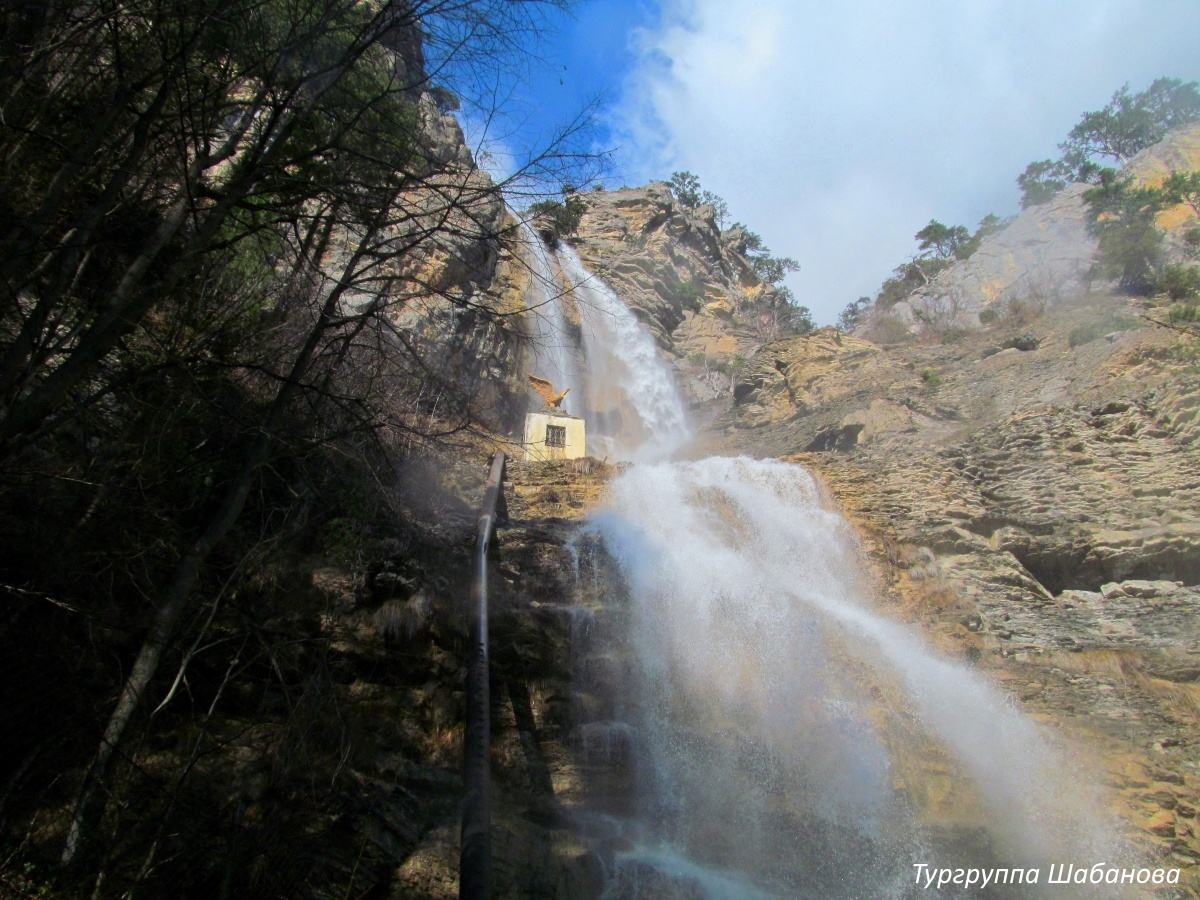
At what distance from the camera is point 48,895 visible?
120 inches

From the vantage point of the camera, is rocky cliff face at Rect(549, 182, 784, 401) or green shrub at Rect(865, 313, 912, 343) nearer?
green shrub at Rect(865, 313, 912, 343)

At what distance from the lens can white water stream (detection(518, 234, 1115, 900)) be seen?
6230mm

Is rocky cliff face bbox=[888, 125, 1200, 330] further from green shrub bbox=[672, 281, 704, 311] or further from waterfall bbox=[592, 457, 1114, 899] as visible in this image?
waterfall bbox=[592, 457, 1114, 899]

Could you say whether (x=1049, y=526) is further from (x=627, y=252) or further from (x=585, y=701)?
(x=627, y=252)

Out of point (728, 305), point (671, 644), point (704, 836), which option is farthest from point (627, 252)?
point (704, 836)

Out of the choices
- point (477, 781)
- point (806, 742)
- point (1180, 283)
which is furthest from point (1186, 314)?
point (477, 781)

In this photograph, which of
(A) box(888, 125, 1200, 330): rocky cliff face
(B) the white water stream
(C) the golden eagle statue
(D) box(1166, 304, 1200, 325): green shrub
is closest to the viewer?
(B) the white water stream

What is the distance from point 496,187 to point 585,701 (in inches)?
224

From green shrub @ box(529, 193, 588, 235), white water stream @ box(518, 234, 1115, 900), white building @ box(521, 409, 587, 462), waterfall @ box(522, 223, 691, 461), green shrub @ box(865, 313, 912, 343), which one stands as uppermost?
green shrub @ box(865, 313, 912, 343)

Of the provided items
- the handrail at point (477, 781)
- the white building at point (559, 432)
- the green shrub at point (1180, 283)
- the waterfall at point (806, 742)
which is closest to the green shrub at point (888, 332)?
the green shrub at point (1180, 283)

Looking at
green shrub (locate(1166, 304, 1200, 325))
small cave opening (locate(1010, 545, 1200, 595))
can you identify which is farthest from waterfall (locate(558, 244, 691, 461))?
green shrub (locate(1166, 304, 1200, 325))

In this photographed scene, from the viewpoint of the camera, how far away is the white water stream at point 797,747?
6.23m

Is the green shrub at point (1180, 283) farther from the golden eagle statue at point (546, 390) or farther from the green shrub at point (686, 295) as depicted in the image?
the green shrub at point (686, 295)

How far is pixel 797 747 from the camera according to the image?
7.46 meters
